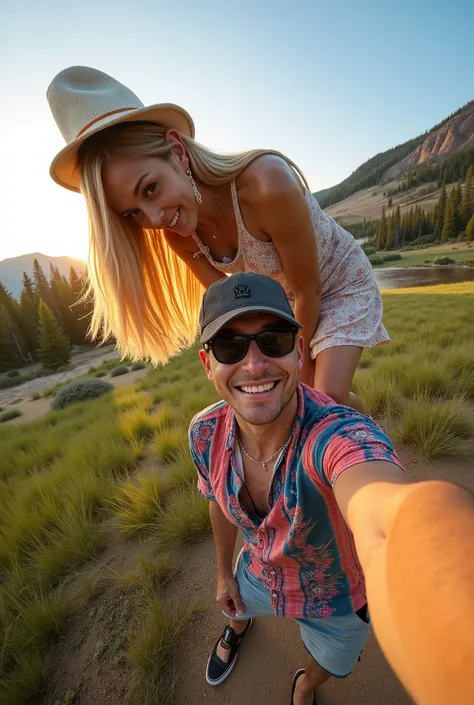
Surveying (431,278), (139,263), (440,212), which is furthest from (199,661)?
(440,212)

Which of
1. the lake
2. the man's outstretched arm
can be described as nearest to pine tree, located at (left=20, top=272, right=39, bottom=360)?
the lake

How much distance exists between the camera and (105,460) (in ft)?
12.0

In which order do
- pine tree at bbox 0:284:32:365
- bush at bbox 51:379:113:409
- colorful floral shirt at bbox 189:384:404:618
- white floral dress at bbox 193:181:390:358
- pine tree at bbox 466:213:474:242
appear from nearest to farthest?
colorful floral shirt at bbox 189:384:404:618 < white floral dress at bbox 193:181:390:358 < bush at bbox 51:379:113:409 < pine tree at bbox 0:284:32:365 < pine tree at bbox 466:213:474:242

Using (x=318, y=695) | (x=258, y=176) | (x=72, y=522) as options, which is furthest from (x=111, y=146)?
(x=318, y=695)

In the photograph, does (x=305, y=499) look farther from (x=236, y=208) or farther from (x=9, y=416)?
(x=9, y=416)

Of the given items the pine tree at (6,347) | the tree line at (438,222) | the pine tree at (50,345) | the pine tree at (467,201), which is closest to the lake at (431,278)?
the tree line at (438,222)

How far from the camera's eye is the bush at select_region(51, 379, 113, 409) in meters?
10.7

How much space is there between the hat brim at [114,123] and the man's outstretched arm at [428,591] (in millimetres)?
1902

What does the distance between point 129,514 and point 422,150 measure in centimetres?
17958

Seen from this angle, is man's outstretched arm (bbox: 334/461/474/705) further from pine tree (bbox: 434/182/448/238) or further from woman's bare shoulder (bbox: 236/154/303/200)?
pine tree (bbox: 434/182/448/238)

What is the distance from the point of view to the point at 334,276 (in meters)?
2.01

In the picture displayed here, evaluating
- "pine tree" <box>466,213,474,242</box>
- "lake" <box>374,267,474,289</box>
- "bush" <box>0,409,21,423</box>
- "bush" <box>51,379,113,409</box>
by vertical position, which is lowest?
"lake" <box>374,267,474,289</box>

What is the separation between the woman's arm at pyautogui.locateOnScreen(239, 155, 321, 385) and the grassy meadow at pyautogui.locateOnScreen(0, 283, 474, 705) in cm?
204

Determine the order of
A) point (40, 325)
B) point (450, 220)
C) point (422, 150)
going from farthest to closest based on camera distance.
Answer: point (422, 150) < point (450, 220) < point (40, 325)
